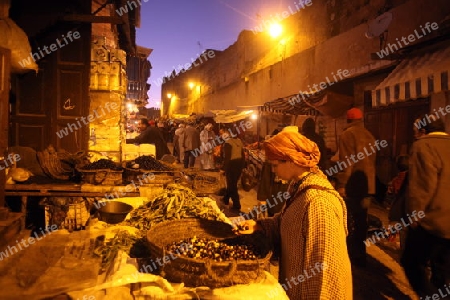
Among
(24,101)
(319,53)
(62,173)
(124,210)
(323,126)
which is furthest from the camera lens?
(319,53)

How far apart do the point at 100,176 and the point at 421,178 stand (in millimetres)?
5044

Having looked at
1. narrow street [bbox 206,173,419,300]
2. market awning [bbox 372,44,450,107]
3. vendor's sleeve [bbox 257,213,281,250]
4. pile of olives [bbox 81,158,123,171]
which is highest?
market awning [bbox 372,44,450,107]

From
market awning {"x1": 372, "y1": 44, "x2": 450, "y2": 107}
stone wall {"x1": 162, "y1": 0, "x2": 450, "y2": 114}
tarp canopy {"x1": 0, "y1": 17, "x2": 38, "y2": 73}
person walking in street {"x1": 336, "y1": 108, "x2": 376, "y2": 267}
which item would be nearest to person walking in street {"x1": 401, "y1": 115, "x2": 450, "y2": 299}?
person walking in street {"x1": 336, "y1": 108, "x2": 376, "y2": 267}

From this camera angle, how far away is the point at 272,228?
282 centimetres

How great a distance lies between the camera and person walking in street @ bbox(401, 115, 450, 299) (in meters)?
3.68

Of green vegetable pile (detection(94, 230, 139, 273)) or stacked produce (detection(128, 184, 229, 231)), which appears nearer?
→ green vegetable pile (detection(94, 230, 139, 273))

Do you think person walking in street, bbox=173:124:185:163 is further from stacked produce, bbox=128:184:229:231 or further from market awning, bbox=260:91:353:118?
stacked produce, bbox=128:184:229:231

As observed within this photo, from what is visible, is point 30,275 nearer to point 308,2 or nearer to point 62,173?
point 62,173

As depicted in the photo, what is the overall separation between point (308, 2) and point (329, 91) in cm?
666

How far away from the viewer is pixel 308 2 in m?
14.8

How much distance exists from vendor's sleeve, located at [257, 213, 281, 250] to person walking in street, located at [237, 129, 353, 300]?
0.36ft

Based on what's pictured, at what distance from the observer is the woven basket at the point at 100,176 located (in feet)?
19.2

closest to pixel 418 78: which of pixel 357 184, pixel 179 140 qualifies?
pixel 357 184

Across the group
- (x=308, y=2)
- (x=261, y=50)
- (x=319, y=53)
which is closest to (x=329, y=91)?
(x=319, y=53)
